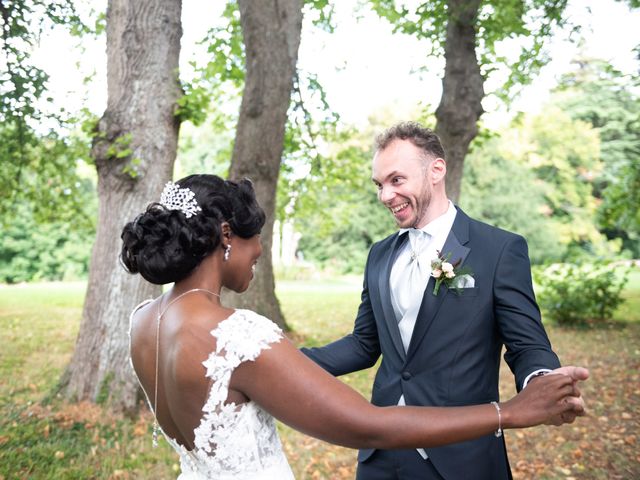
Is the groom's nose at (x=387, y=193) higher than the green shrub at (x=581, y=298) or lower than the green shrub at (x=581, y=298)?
higher

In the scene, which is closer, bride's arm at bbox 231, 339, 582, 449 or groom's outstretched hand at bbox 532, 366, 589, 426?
bride's arm at bbox 231, 339, 582, 449

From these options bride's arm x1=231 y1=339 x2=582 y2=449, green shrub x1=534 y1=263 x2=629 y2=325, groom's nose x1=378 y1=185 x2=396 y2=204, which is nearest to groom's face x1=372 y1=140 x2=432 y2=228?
groom's nose x1=378 y1=185 x2=396 y2=204

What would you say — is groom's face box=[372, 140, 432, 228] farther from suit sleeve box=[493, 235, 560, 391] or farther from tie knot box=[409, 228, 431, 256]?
suit sleeve box=[493, 235, 560, 391]

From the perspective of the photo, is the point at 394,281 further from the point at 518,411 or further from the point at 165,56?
the point at 165,56

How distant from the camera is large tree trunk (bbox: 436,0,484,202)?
9.38 m

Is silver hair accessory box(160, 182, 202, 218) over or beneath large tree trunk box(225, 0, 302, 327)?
beneath

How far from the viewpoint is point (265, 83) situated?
8.27m

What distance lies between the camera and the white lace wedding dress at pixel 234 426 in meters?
1.93

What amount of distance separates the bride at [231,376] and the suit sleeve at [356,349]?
76cm

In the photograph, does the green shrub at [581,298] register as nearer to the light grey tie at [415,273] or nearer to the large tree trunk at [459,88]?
the large tree trunk at [459,88]

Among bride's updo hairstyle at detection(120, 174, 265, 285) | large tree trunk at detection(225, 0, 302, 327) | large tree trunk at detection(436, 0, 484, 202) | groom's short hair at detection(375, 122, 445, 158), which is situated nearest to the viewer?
bride's updo hairstyle at detection(120, 174, 265, 285)

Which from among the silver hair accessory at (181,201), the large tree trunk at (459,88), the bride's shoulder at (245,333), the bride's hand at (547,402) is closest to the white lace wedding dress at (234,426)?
the bride's shoulder at (245,333)

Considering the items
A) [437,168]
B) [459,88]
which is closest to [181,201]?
[437,168]

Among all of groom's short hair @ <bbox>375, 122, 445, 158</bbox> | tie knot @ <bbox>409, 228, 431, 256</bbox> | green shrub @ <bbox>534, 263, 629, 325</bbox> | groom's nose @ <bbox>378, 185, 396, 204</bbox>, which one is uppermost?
groom's short hair @ <bbox>375, 122, 445, 158</bbox>
